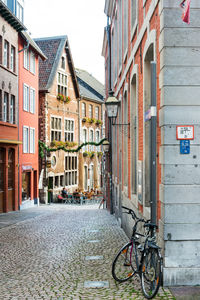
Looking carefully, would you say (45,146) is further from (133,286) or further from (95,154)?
(133,286)

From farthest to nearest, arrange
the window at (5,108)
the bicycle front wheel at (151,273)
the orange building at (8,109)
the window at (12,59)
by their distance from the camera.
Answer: the window at (12,59)
the window at (5,108)
the orange building at (8,109)
the bicycle front wheel at (151,273)

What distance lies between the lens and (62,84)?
4116 cm

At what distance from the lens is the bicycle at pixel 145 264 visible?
5996mm

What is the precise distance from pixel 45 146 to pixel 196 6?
30472 millimetres

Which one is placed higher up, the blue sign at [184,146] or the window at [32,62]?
the window at [32,62]

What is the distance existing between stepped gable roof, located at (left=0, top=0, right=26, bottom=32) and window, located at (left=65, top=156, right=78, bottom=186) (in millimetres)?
17140

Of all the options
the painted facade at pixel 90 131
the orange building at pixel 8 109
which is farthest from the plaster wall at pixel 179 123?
the painted facade at pixel 90 131

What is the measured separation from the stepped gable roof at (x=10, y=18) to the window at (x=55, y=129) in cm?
1300

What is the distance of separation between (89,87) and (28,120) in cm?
2285

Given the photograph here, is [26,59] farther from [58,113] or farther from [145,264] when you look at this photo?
[145,264]

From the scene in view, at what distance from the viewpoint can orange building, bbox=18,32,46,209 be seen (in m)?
28.3

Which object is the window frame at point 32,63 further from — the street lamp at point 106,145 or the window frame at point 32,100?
the street lamp at point 106,145

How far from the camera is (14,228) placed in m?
15.8

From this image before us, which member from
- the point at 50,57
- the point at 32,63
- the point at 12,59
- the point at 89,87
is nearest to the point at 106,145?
the point at 12,59
